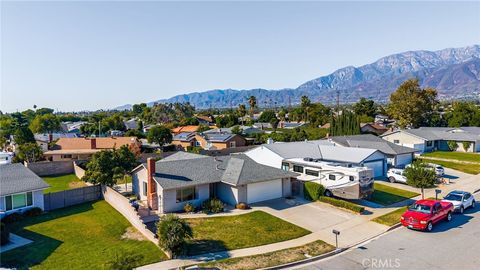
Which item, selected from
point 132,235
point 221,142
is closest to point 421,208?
point 132,235

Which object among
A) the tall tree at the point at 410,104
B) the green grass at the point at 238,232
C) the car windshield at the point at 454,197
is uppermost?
the tall tree at the point at 410,104

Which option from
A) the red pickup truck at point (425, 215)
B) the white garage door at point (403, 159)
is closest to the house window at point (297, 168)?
the red pickup truck at point (425, 215)

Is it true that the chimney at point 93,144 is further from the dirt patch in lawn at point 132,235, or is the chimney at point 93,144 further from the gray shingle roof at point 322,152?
the dirt patch in lawn at point 132,235

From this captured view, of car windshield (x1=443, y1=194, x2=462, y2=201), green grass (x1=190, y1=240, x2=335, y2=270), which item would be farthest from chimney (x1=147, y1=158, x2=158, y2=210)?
car windshield (x1=443, y1=194, x2=462, y2=201)

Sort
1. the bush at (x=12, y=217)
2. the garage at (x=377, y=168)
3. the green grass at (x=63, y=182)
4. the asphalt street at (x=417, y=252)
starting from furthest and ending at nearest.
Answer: the garage at (x=377, y=168)
the green grass at (x=63, y=182)
the bush at (x=12, y=217)
the asphalt street at (x=417, y=252)

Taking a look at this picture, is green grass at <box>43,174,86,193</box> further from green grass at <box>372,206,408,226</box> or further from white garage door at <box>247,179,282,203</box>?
green grass at <box>372,206,408,226</box>
